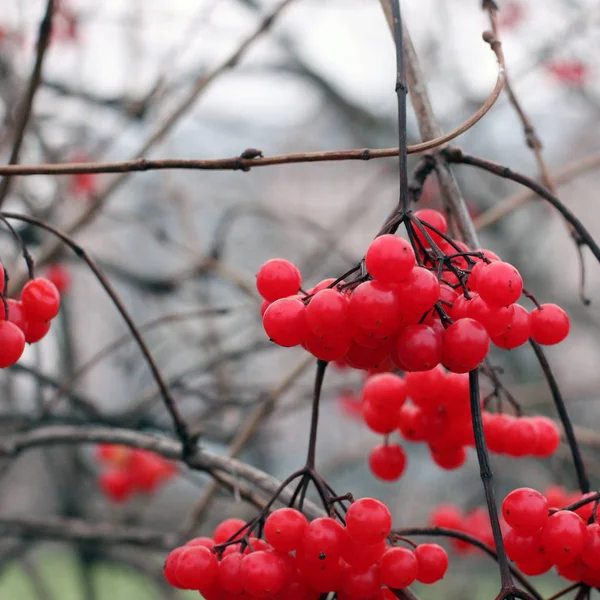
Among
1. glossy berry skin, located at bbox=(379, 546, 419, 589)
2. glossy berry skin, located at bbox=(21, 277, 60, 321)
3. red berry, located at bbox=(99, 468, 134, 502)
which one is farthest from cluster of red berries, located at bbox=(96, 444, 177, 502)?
glossy berry skin, located at bbox=(379, 546, 419, 589)

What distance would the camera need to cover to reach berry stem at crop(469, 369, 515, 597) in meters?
0.62

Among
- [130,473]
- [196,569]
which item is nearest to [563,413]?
[196,569]

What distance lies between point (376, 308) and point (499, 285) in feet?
0.38

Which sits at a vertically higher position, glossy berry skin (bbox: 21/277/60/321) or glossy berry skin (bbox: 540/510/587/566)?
glossy berry skin (bbox: 21/277/60/321)

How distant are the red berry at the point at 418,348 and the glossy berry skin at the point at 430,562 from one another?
227 millimetres

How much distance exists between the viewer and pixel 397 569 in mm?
712

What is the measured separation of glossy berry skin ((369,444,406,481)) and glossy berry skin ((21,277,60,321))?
449 millimetres

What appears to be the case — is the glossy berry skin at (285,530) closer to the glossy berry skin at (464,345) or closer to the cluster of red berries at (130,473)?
the glossy berry skin at (464,345)

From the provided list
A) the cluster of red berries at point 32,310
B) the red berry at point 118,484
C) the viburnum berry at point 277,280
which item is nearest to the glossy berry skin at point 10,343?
the cluster of red berries at point 32,310

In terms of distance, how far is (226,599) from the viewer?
2.52 feet

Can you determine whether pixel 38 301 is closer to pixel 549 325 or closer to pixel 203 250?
pixel 549 325

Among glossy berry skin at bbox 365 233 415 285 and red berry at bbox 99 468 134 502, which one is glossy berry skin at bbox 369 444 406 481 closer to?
glossy berry skin at bbox 365 233 415 285

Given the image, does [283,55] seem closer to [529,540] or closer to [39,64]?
[39,64]

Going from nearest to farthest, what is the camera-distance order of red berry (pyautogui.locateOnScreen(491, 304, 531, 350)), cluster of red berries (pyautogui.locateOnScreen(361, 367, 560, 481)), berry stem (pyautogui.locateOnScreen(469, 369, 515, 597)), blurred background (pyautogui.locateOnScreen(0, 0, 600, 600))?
1. berry stem (pyautogui.locateOnScreen(469, 369, 515, 597))
2. red berry (pyautogui.locateOnScreen(491, 304, 531, 350))
3. cluster of red berries (pyautogui.locateOnScreen(361, 367, 560, 481))
4. blurred background (pyautogui.locateOnScreen(0, 0, 600, 600))
